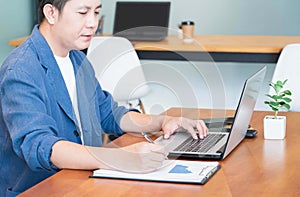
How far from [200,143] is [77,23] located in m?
0.51

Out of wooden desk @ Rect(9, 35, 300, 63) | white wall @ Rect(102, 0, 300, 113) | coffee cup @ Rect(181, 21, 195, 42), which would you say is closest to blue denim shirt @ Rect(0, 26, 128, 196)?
wooden desk @ Rect(9, 35, 300, 63)

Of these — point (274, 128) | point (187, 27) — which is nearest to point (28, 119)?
point (274, 128)

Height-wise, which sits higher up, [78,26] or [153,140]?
[78,26]

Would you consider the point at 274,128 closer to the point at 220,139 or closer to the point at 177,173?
the point at 220,139

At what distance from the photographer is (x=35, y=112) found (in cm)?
169

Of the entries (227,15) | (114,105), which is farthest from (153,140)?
(227,15)

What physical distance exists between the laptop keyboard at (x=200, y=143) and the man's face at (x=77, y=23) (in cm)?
41

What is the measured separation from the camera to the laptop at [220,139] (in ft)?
5.88

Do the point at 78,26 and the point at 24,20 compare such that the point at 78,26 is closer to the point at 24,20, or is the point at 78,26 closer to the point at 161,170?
the point at 161,170

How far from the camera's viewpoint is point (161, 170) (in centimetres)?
164

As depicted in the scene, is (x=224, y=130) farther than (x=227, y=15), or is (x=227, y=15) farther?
(x=227, y=15)

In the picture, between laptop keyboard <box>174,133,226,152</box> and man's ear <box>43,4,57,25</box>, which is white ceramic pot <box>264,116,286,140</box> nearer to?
laptop keyboard <box>174,133,226,152</box>

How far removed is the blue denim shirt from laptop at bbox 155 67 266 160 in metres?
0.23

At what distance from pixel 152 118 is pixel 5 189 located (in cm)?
53
